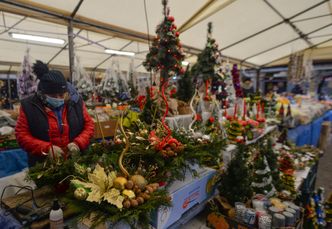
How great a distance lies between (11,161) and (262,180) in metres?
2.81

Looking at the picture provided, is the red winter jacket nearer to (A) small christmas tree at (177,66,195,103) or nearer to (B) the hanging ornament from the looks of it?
(B) the hanging ornament

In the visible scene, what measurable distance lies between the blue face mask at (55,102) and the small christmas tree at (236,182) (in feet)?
4.07

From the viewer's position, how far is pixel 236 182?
4.32 ft

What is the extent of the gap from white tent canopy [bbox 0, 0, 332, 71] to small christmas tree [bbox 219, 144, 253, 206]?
5.47 feet

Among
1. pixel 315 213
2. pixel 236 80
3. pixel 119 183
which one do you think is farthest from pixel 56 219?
pixel 236 80

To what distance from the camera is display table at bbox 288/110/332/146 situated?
4059mm

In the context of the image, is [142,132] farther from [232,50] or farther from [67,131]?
[232,50]

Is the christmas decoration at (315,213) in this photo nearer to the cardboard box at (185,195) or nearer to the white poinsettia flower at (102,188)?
the cardboard box at (185,195)

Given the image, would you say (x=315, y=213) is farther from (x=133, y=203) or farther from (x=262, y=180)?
(x=133, y=203)

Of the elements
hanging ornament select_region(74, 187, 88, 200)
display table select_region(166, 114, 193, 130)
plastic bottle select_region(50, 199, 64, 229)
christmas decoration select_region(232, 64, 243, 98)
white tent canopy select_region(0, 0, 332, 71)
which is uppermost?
white tent canopy select_region(0, 0, 332, 71)

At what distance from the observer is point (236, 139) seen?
2148 millimetres

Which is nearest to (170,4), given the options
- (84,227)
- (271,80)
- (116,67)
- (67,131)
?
(116,67)

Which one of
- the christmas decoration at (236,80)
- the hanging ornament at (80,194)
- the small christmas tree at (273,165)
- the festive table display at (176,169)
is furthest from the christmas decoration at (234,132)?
the hanging ornament at (80,194)

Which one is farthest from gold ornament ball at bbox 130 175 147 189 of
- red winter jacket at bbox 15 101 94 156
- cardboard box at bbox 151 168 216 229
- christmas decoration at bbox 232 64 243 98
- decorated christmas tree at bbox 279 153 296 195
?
christmas decoration at bbox 232 64 243 98
